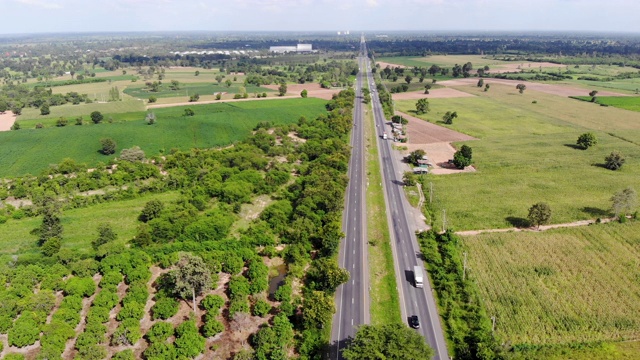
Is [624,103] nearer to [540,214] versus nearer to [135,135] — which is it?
[540,214]

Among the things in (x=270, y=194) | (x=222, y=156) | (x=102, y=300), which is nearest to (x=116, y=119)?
(x=222, y=156)

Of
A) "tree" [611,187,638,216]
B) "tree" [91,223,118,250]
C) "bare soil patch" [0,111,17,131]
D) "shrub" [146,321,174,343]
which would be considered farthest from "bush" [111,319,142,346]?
"bare soil patch" [0,111,17,131]

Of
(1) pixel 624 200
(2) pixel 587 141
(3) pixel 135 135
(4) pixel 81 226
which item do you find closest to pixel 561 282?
(1) pixel 624 200

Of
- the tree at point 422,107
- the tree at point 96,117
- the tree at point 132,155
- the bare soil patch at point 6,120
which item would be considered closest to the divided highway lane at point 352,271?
the tree at point 132,155

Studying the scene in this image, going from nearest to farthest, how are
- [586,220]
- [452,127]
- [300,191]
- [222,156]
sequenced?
1. [586,220]
2. [300,191]
3. [222,156]
4. [452,127]

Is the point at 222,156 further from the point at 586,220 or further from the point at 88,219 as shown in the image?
the point at 586,220

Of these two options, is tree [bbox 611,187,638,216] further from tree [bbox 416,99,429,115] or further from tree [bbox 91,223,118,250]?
tree [bbox 416,99,429,115]
